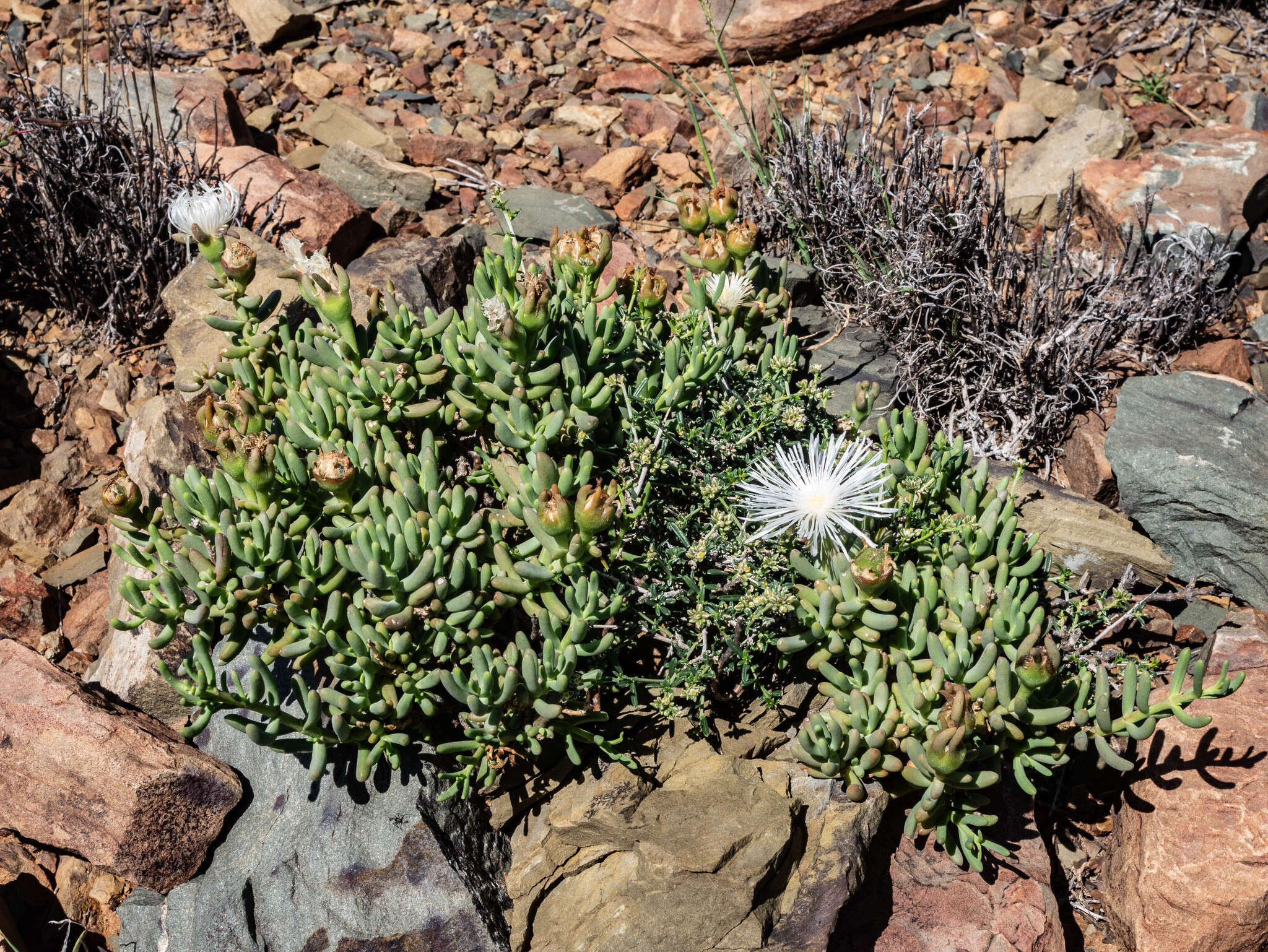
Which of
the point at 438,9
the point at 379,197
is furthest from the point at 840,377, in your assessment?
the point at 438,9

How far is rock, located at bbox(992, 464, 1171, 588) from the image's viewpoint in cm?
298

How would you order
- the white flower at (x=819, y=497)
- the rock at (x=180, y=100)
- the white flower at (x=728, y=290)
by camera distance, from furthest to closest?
1. the rock at (x=180, y=100)
2. the white flower at (x=728, y=290)
3. the white flower at (x=819, y=497)

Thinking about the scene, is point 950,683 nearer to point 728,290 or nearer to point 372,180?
point 728,290

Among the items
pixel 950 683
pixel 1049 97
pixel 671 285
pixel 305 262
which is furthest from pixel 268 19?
pixel 950 683

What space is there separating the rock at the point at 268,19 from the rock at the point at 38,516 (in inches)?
109

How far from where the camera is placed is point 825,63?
16.5ft

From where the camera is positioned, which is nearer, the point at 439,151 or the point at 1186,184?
the point at 1186,184

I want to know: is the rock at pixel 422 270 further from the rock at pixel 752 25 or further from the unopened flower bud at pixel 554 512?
the rock at pixel 752 25

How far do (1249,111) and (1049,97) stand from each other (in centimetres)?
90

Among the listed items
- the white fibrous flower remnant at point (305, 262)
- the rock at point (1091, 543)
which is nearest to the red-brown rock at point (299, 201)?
the white fibrous flower remnant at point (305, 262)

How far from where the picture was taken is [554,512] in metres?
2.17

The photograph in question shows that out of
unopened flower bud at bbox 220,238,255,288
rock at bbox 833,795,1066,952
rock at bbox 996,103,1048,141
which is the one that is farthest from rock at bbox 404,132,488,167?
rock at bbox 833,795,1066,952

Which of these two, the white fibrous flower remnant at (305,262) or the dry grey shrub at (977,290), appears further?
the dry grey shrub at (977,290)

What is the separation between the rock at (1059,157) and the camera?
4.25 metres
